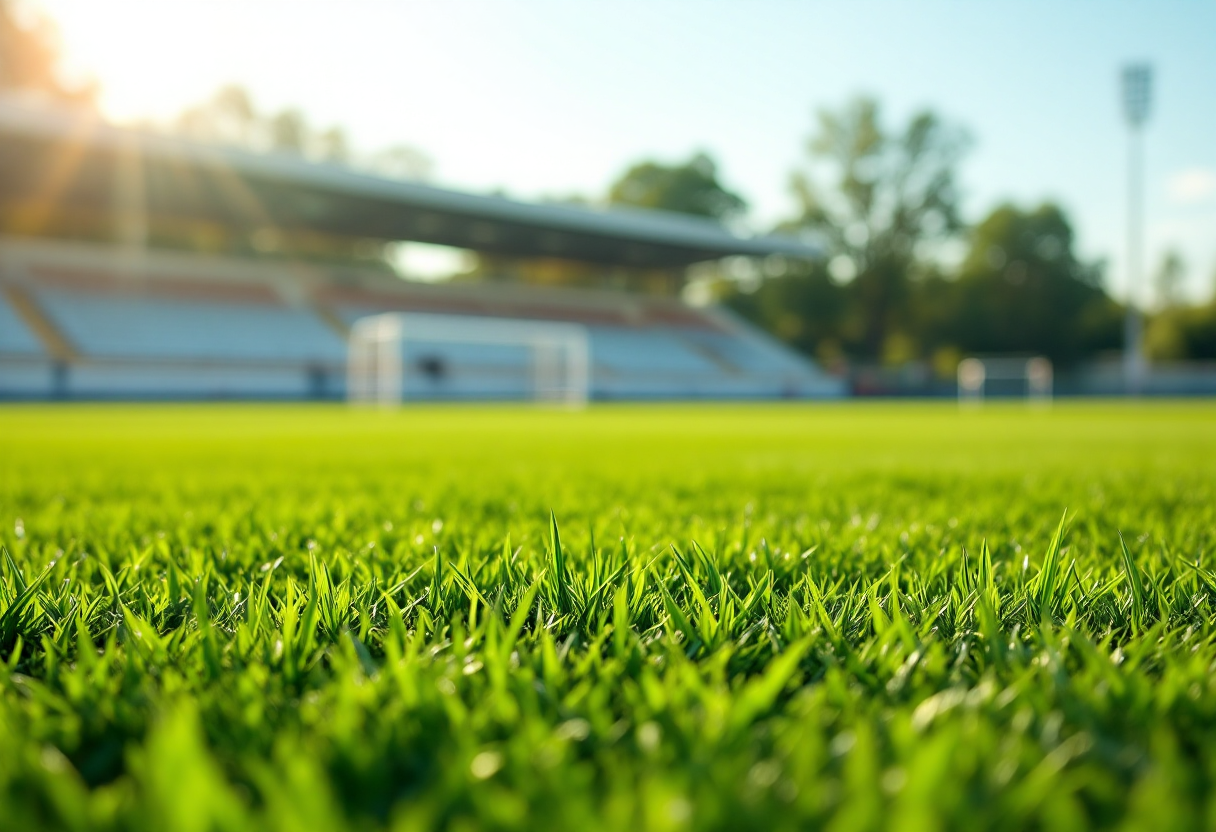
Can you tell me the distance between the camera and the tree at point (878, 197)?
41.2 m

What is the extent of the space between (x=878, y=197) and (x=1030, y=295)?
10.1 metres

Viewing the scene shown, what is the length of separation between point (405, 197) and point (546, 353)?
6955mm

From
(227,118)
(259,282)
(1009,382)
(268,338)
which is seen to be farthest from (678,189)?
(268,338)

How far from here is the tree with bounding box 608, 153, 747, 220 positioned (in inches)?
1754

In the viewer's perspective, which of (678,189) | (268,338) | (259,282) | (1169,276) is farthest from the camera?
(1169,276)

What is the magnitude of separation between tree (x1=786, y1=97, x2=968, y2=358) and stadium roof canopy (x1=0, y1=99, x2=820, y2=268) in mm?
11500

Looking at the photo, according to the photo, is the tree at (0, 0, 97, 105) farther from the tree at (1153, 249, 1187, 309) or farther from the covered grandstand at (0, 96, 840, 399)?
the tree at (1153, 249, 1187, 309)

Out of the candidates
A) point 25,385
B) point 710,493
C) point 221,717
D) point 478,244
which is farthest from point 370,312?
point 221,717

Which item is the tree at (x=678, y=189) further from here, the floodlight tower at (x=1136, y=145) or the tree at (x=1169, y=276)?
the tree at (x=1169, y=276)

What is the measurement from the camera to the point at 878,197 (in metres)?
41.6

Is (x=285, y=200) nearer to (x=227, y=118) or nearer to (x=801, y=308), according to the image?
(x=227, y=118)

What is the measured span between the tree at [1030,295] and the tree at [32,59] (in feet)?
137

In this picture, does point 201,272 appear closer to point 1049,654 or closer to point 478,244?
point 478,244

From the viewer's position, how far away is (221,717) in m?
0.62
